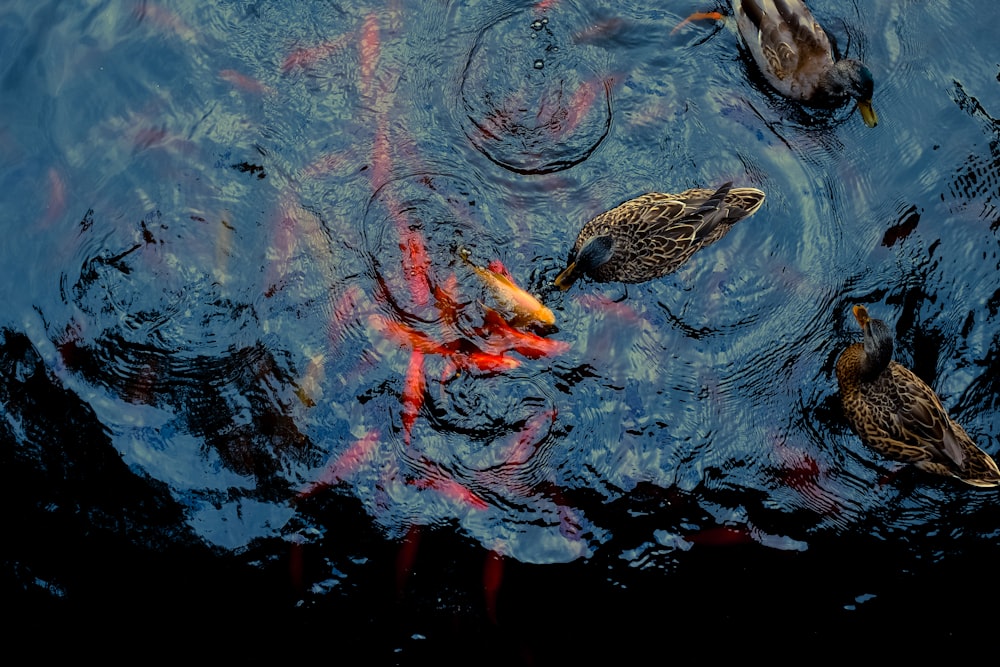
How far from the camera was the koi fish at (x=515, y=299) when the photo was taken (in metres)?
6.25

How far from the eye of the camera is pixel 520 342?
6.26 meters

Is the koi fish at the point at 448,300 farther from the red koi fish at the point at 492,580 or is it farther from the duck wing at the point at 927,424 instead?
the duck wing at the point at 927,424

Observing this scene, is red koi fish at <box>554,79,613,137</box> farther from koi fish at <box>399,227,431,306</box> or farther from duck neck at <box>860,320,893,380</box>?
duck neck at <box>860,320,893,380</box>

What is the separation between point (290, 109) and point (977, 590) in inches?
238

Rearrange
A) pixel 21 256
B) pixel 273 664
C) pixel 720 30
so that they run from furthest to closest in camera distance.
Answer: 1. pixel 720 30
2. pixel 21 256
3. pixel 273 664

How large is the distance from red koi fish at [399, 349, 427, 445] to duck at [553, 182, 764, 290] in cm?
117

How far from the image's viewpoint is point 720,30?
704cm

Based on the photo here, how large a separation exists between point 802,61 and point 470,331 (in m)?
3.28

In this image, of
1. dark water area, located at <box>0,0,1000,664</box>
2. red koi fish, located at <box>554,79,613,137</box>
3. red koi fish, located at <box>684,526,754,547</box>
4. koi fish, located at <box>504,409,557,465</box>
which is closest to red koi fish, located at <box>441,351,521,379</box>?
dark water area, located at <box>0,0,1000,664</box>

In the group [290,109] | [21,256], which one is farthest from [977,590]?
[21,256]

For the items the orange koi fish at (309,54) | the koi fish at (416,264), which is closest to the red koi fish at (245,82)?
the orange koi fish at (309,54)

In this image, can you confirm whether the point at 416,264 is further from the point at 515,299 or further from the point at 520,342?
the point at 520,342

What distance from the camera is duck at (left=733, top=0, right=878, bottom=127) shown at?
6.58 meters

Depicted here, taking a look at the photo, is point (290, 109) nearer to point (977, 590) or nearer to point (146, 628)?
point (146, 628)
